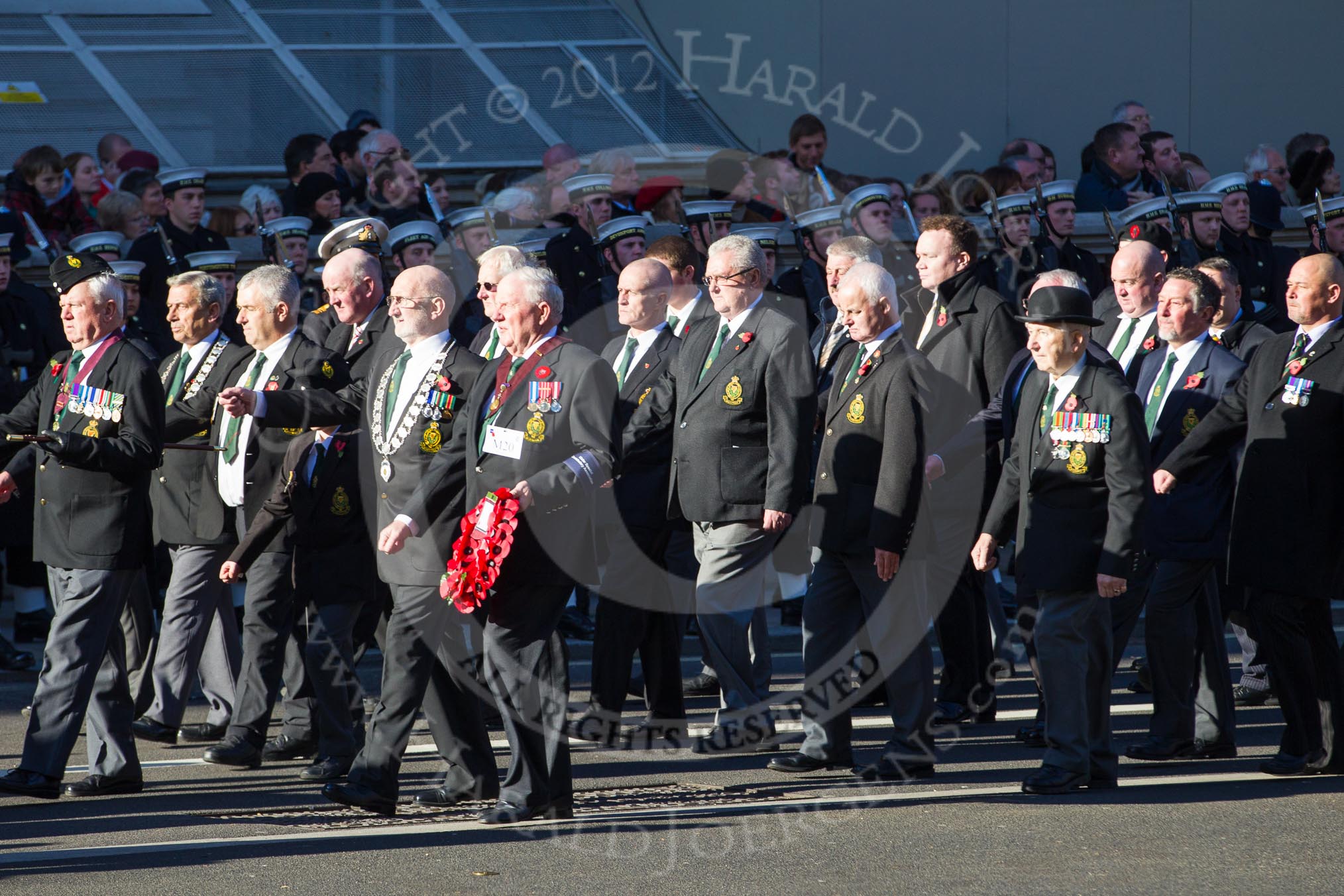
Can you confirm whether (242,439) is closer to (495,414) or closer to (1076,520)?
(495,414)

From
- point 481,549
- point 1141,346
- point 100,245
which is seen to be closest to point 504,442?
point 481,549

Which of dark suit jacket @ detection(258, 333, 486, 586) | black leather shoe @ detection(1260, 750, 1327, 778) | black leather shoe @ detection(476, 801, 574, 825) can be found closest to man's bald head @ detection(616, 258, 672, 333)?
dark suit jacket @ detection(258, 333, 486, 586)

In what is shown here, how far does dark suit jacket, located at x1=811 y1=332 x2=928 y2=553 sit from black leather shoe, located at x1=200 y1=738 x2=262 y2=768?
8.13 feet

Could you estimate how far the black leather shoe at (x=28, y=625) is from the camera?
10633 mm

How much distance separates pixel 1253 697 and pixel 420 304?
4.56 meters

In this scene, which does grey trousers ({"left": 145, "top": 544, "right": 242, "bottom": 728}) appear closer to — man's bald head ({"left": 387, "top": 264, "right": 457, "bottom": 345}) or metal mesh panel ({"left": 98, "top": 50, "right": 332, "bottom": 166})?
man's bald head ({"left": 387, "top": 264, "right": 457, "bottom": 345})

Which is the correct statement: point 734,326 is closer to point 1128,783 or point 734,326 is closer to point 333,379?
point 333,379

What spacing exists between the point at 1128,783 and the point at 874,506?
55.8 inches

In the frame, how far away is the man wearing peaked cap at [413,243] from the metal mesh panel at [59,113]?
5844mm

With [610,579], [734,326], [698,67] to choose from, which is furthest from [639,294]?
[698,67]

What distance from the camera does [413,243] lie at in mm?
11273

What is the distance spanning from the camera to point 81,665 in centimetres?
712

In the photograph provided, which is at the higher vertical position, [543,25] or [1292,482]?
[543,25]

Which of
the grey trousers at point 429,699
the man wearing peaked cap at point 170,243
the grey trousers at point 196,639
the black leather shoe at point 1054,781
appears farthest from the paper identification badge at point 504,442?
the man wearing peaked cap at point 170,243
